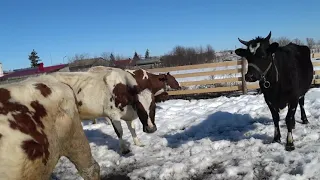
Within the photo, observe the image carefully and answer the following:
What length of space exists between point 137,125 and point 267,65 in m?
4.47

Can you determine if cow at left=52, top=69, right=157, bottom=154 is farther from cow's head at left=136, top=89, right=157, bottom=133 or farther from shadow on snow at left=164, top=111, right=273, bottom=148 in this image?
shadow on snow at left=164, top=111, right=273, bottom=148

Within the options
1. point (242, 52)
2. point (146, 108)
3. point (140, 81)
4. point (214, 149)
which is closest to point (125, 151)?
point (146, 108)

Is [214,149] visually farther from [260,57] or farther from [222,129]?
[260,57]

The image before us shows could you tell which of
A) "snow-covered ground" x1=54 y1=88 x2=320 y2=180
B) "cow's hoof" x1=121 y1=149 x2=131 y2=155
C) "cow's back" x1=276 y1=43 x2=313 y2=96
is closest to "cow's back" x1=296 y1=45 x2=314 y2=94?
"cow's back" x1=276 y1=43 x2=313 y2=96

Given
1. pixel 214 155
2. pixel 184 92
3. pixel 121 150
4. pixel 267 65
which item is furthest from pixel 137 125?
pixel 184 92

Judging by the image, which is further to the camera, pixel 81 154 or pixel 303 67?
pixel 303 67

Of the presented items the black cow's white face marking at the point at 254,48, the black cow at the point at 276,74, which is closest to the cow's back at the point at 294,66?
the black cow at the point at 276,74

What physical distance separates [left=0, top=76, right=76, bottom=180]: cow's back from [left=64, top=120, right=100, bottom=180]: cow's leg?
270 mm

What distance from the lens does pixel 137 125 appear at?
900cm

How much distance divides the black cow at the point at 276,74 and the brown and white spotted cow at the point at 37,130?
3.34m

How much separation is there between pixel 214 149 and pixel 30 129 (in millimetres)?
4295

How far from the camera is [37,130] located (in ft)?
8.55

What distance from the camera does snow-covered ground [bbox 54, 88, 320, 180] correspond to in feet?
16.1

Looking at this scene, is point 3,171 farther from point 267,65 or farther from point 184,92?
point 184,92
